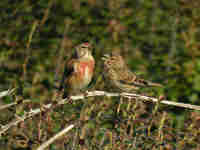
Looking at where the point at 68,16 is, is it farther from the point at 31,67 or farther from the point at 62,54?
the point at 31,67

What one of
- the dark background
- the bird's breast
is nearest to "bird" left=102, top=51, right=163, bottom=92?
the dark background

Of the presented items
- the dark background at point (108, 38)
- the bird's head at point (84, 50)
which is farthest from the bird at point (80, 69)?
the dark background at point (108, 38)

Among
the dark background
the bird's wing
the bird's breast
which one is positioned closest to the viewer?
the bird's breast

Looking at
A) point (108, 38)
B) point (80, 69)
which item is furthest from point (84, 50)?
point (108, 38)

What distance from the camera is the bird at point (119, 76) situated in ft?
17.1

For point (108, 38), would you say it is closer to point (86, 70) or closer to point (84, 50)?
point (84, 50)

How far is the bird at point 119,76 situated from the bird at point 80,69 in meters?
0.37

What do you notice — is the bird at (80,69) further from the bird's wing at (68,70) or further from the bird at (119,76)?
the bird at (119,76)

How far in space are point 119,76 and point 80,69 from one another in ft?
1.98

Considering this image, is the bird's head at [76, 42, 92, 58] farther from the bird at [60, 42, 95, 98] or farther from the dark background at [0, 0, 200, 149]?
the dark background at [0, 0, 200, 149]

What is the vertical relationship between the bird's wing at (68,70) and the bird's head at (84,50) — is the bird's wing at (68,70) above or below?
below

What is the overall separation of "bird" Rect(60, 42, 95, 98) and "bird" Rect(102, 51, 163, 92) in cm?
37

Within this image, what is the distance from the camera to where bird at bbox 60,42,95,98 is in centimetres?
509

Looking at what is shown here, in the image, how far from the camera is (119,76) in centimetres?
539
